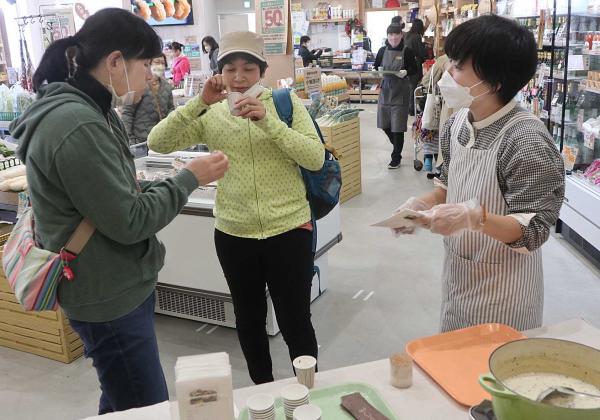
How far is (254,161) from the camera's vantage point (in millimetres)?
2293

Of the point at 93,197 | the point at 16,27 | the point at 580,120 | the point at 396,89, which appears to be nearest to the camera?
the point at 93,197

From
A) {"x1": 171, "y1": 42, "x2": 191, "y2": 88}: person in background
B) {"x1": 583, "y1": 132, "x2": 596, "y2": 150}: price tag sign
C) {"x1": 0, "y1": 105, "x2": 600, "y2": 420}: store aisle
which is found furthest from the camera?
{"x1": 171, "y1": 42, "x2": 191, "y2": 88}: person in background

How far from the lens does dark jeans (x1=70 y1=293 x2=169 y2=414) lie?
1.76m

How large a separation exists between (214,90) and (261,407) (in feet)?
4.52

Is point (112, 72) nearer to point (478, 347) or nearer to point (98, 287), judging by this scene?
point (98, 287)

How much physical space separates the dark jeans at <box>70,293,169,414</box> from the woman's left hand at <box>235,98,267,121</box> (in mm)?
742

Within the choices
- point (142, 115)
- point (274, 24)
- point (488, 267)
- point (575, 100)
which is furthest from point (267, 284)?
point (575, 100)

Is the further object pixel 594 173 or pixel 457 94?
pixel 594 173

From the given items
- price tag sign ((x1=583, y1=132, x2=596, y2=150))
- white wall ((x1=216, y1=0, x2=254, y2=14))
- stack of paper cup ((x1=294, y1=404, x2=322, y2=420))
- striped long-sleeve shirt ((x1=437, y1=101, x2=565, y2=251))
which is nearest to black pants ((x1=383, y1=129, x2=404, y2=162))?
price tag sign ((x1=583, y1=132, x2=596, y2=150))

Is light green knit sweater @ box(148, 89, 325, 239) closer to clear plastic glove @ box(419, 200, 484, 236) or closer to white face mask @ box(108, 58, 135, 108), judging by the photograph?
white face mask @ box(108, 58, 135, 108)

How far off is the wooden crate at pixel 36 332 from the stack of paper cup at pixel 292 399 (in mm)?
2289

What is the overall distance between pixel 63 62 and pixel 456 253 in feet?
4.46

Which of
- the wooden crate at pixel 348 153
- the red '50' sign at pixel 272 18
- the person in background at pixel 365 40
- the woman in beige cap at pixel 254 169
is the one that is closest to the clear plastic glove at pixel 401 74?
the wooden crate at pixel 348 153

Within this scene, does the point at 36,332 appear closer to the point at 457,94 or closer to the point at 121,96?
the point at 121,96
